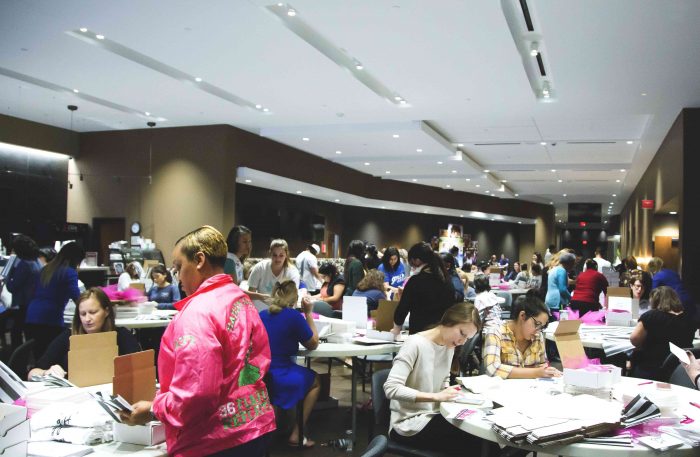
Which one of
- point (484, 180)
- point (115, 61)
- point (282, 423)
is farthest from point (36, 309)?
point (484, 180)

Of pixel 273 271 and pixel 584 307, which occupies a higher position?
pixel 273 271

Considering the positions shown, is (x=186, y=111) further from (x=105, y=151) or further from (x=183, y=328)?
(x=183, y=328)

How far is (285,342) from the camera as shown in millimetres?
4473

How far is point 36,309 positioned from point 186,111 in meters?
5.62

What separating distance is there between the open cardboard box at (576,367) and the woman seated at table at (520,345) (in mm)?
289

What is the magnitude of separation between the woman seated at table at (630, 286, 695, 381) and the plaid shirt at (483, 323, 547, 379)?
1.28 m

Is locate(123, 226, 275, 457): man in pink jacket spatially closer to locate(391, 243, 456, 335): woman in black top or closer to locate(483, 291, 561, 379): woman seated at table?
locate(483, 291, 561, 379): woman seated at table

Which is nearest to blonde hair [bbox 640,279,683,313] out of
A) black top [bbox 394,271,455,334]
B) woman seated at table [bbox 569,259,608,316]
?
black top [bbox 394,271,455,334]

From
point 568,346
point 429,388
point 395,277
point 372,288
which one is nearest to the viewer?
point 429,388

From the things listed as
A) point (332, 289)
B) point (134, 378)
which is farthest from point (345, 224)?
point (134, 378)

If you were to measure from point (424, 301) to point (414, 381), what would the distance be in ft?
5.42

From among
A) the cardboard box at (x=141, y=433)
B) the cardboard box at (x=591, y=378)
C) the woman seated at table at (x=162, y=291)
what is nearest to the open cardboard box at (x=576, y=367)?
the cardboard box at (x=591, y=378)

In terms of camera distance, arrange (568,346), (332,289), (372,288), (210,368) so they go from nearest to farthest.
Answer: (210,368) < (568,346) < (372,288) < (332,289)

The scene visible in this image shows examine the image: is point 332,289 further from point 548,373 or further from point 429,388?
point 429,388
